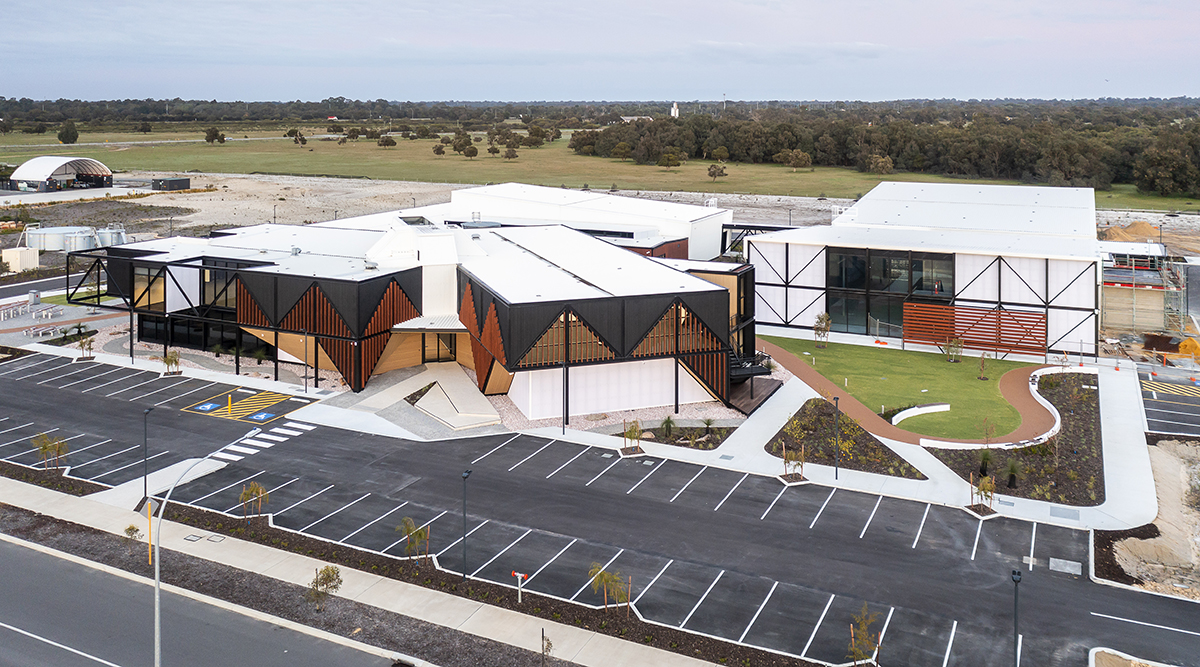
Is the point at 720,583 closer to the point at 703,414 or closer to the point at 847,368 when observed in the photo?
the point at 703,414

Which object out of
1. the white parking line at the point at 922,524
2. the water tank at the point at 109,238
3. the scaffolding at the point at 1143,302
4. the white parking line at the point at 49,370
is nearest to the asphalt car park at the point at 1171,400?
the scaffolding at the point at 1143,302

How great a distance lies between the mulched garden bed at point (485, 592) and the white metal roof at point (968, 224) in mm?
40837

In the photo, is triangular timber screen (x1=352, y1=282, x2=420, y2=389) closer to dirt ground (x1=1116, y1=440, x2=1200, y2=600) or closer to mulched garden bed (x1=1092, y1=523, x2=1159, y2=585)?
mulched garden bed (x1=1092, y1=523, x2=1159, y2=585)

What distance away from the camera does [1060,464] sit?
128ft

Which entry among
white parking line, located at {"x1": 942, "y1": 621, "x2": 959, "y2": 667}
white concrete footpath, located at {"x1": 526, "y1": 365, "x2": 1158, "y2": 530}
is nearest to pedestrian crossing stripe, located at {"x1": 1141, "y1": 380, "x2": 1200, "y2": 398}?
white concrete footpath, located at {"x1": 526, "y1": 365, "x2": 1158, "y2": 530}

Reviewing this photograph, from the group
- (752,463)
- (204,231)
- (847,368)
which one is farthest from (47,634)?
(204,231)

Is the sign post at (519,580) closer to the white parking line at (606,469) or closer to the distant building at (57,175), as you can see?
the white parking line at (606,469)

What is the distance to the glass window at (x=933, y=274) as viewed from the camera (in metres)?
59.7

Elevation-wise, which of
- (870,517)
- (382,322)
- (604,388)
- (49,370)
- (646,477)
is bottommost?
(870,517)

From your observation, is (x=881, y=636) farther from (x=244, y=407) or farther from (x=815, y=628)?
(x=244, y=407)

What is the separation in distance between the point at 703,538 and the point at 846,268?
3524 cm

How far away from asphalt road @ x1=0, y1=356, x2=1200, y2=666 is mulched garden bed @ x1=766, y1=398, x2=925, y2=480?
3155 mm

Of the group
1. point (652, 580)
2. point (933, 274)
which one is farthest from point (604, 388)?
point (933, 274)

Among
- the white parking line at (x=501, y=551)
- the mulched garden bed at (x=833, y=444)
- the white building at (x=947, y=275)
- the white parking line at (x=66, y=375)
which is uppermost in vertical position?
the white building at (x=947, y=275)
